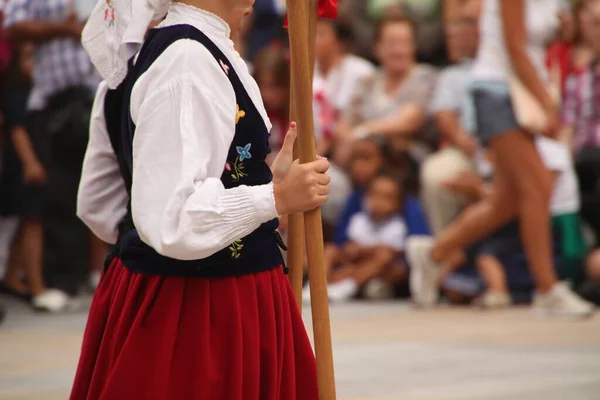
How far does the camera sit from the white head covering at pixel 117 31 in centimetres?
237

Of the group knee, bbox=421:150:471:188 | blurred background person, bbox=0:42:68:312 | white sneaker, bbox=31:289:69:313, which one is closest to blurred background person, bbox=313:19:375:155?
knee, bbox=421:150:471:188

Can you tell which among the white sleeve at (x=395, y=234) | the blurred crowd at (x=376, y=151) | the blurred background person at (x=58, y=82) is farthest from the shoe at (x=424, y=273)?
the blurred background person at (x=58, y=82)

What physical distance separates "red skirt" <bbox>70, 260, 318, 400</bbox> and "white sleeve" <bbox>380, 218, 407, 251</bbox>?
5316mm

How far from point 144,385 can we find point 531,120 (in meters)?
4.44

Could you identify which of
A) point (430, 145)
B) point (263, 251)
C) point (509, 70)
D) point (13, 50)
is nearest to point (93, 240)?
point (13, 50)

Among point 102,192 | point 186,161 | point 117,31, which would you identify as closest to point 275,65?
point 102,192

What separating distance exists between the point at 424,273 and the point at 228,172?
5.09 meters

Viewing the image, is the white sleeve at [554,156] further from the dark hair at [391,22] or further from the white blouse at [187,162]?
the white blouse at [187,162]

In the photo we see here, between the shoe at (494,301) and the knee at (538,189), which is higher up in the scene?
the knee at (538,189)

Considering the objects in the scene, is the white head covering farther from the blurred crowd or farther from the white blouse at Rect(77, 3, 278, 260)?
the blurred crowd

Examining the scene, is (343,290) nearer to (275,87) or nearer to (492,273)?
(492,273)

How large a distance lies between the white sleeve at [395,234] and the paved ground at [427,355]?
75cm

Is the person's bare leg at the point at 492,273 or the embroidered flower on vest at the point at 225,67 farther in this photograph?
the person's bare leg at the point at 492,273

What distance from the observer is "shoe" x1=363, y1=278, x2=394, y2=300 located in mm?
7723
